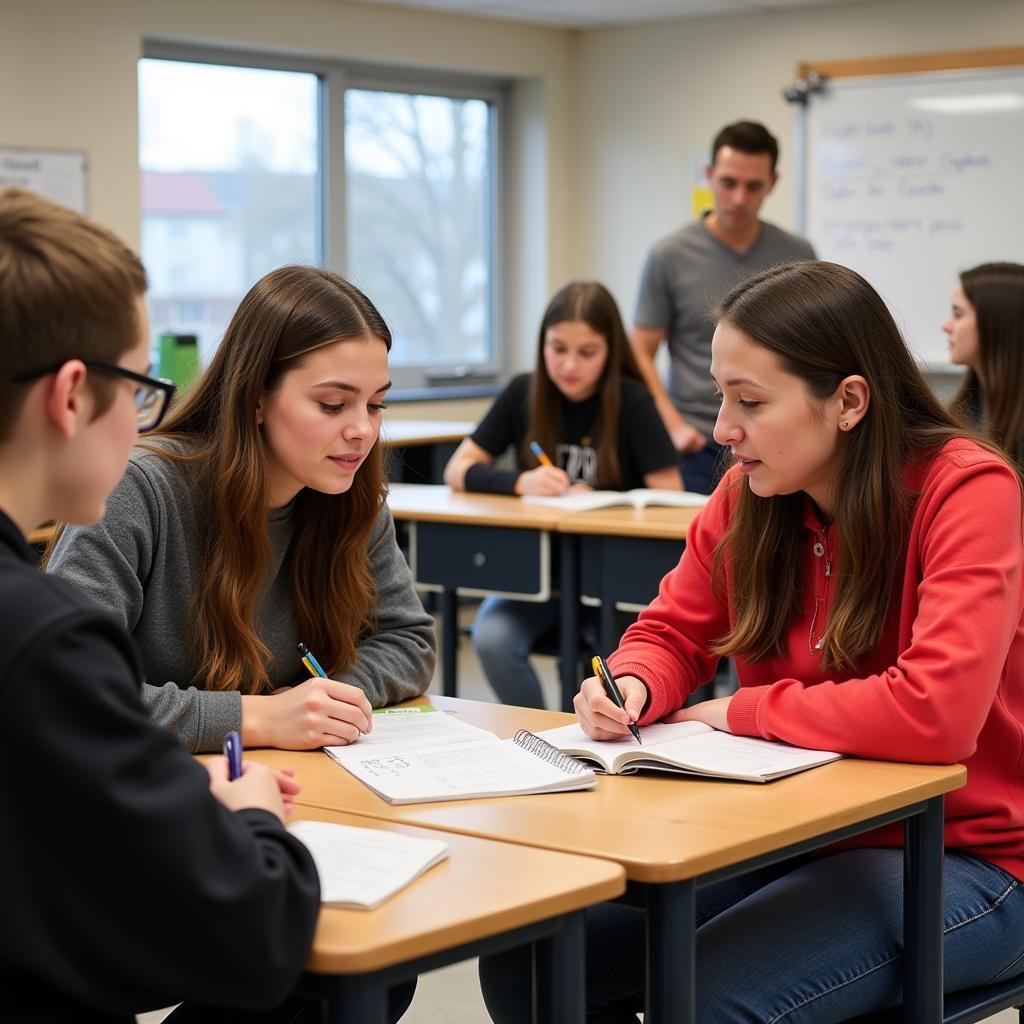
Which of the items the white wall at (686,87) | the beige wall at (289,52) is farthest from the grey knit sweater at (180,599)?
the white wall at (686,87)

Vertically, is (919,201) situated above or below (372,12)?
below

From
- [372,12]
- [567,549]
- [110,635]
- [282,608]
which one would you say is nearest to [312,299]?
[282,608]

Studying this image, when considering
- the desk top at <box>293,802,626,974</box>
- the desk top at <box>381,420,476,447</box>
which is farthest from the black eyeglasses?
the desk top at <box>381,420,476,447</box>

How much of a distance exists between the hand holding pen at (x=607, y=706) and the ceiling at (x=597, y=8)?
16.0 feet

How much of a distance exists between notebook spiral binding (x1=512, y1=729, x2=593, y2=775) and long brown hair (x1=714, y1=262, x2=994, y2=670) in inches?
13.7

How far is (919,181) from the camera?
6.07 metres

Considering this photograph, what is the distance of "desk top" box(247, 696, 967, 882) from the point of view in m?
1.38

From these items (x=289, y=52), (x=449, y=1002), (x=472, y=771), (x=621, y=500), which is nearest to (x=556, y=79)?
(x=289, y=52)

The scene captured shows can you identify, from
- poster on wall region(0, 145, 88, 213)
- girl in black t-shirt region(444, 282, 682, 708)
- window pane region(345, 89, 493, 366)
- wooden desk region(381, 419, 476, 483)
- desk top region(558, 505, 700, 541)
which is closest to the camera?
desk top region(558, 505, 700, 541)

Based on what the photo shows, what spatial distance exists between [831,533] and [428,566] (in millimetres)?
2052

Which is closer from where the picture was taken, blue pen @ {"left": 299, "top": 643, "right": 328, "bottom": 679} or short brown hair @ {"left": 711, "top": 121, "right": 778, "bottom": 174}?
blue pen @ {"left": 299, "top": 643, "right": 328, "bottom": 679}

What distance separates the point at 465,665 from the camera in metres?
5.71

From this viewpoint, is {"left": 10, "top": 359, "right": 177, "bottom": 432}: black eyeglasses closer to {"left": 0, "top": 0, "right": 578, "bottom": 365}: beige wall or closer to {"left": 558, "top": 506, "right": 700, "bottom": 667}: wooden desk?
{"left": 558, "top": 506, "right": 700, "bottom": 667}: wooden desk

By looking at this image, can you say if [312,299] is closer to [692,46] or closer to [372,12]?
[372,12]
